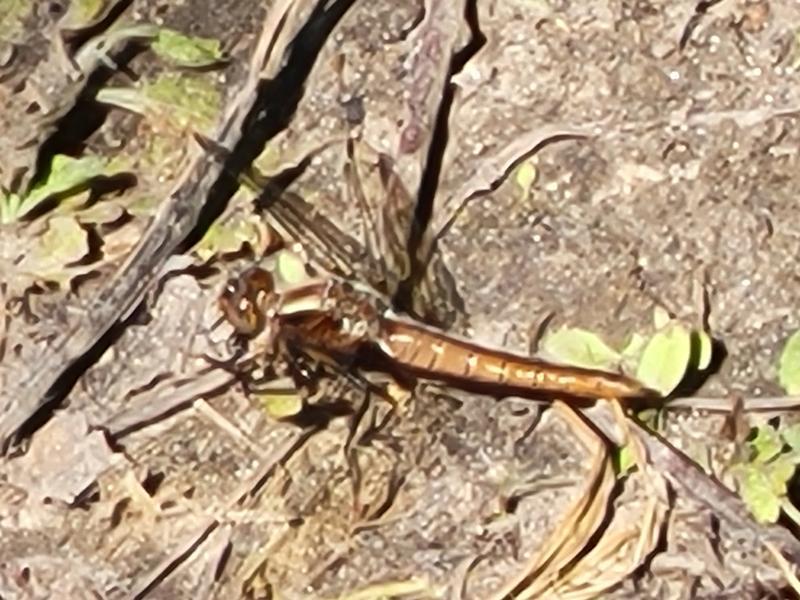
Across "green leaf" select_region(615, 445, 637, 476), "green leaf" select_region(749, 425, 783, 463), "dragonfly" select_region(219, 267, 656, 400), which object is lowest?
"green leaf" select_region(615, 445, 637, 476)

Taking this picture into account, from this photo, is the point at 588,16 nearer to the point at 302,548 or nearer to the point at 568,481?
the point at 568,481

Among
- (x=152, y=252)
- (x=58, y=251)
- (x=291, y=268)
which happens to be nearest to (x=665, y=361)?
(x=291, y=268)

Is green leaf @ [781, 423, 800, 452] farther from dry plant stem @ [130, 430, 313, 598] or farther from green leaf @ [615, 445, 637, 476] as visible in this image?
dry plant stem @ [130, 430, 313, 598]

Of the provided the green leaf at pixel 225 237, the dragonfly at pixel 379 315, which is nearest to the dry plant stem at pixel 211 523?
the dragonfly at pixel 379 315

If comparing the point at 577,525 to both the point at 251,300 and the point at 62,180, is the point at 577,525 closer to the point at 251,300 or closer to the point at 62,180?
the point at 251,300

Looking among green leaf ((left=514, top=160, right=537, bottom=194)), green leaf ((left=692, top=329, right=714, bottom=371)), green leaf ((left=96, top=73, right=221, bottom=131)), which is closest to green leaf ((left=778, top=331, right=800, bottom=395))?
green leaf ((left=692, top=329, right=714, bottom=371))

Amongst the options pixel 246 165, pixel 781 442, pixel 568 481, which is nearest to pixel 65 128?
pixel 246 165
